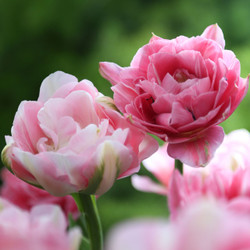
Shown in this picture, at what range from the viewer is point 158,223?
9 centimetres

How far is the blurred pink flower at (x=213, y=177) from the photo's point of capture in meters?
Result: 0.16

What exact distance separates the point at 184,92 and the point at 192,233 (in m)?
0.11

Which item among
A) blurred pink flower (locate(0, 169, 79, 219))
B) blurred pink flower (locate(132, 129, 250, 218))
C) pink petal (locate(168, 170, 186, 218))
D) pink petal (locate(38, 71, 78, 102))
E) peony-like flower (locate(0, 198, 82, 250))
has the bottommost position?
blurred pink flower (locate(0, 169, 79, 219))

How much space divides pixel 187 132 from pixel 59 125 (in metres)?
0.05

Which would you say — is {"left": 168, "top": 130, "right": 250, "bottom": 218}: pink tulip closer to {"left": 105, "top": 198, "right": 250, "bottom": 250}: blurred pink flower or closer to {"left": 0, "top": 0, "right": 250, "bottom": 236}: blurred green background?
{"left": 105, "top": 198, "right": 250, "bottom": 250}: blurred pink flower

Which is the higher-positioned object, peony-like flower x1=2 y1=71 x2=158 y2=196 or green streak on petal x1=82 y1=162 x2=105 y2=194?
peony-like flower x1=2 y1=71 x2=158 y2=196

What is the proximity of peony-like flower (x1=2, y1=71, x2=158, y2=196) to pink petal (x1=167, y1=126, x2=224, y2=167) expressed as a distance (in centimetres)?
1

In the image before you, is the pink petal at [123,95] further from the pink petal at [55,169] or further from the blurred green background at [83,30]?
the blurred green background at [83,30]

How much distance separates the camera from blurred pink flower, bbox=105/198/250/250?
88 millimetres

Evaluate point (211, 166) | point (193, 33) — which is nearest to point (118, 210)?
point (193, 33)

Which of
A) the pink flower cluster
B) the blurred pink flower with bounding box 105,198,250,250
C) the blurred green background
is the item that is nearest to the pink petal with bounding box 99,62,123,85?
the pink flower cluster

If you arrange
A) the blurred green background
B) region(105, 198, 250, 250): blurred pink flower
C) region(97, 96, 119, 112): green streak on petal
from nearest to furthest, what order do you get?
region(105, 198, 250, 250): blurred pink flower < region(97, 96, 119, 112): green streak on petal < the blurred green background

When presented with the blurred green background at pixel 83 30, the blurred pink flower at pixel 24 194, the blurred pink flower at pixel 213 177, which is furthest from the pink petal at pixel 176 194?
the blurred green background at pixel 83 30

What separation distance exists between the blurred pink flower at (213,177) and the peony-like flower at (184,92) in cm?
1
